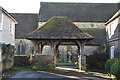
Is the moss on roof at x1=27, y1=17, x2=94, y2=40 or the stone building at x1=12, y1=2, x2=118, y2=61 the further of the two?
the stone building at x1=12, y1=2, x2=118, y2=61

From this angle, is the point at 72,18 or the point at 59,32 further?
the point at 72,18

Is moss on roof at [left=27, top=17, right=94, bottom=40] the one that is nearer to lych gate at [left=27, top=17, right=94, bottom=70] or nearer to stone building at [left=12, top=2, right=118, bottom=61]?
lych gate at [left=27, top=17, right=94, bottom=70]

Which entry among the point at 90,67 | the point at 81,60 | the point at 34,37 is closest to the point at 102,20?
the point at 90,67

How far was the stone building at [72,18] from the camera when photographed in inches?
1235

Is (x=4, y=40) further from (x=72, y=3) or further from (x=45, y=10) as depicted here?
(x=72, y=3)

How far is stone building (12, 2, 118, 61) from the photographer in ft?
103

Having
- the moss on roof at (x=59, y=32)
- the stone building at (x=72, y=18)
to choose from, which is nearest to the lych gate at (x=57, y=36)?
the moss on roof at (x=59, y=32)

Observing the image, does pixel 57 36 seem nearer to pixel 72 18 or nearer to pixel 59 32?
pixel 59 32

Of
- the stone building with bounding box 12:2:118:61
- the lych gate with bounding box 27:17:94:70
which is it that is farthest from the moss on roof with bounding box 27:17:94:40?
the stone building with bounding box 12:2:118:61

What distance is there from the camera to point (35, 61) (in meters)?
17.2

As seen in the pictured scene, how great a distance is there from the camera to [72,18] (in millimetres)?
31891

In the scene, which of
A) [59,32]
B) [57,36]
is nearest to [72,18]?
[59,32]

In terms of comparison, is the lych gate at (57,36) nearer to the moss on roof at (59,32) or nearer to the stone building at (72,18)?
the moss on roof at (59,32)

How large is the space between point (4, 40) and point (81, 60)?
768 cm
